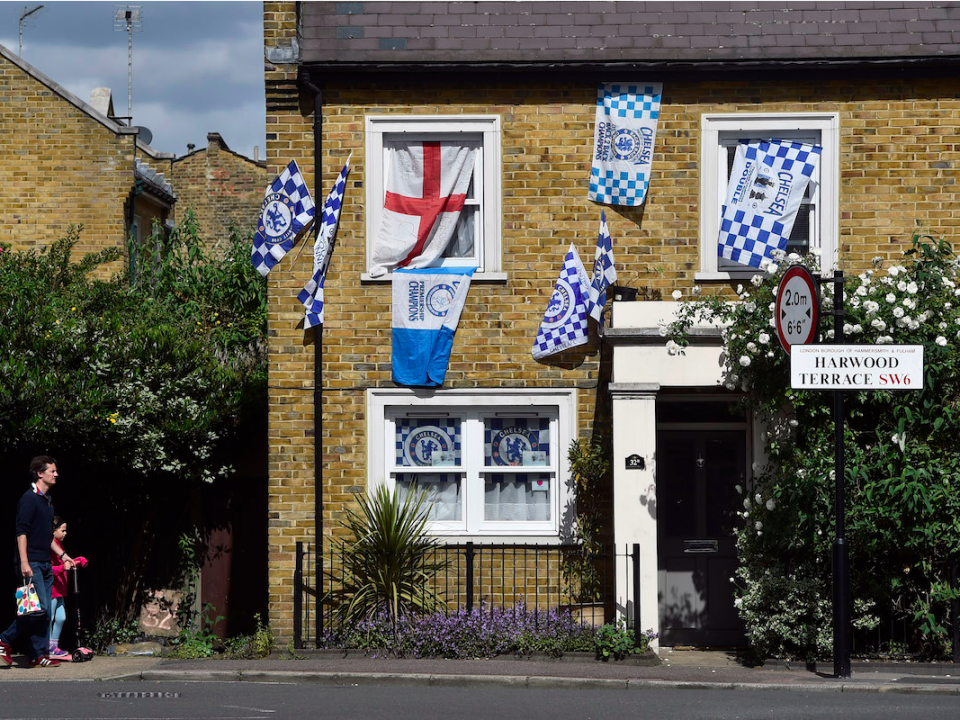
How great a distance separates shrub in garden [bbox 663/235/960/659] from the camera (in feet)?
35.9

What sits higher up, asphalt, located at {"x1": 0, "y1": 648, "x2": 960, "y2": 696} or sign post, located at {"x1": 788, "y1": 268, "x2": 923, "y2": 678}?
sign post, located at {"x1": 788, "y1": 268, "x2": 923, "y2": 678}

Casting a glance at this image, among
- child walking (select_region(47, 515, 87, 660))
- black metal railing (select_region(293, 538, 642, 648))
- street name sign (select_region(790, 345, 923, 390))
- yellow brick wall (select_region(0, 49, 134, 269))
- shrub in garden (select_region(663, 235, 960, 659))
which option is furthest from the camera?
yellow brick wall (select_region(0, 49, 134, 269))

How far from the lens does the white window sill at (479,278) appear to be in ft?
41.9

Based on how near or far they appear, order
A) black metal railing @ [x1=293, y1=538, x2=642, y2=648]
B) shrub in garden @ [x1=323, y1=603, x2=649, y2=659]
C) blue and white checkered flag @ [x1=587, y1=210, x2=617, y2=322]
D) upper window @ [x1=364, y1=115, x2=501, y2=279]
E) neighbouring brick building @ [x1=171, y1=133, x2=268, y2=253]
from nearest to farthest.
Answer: shrub in garden @ [x1=323, y1=603, x2=649, y2=659] → black metal railing @ [x1=293, y1=538, x2=642, y2=648] → blue and white checkered flag @ [x1=587, y1=210, x2=617, y2=322] → upper window @ [x1=364, y1=115, x2=501, y2=279] → neighbouring brick building @ [x1=171, y1=133, x2=268, y2=253]

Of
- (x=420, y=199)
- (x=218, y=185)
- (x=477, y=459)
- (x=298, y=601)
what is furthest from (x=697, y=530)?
(x=218, y=185)

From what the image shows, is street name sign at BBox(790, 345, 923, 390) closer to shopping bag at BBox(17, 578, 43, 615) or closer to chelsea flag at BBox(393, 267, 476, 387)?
chelsea flag at BBox(393, 267, 476, 387)

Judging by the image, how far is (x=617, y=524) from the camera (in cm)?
1193

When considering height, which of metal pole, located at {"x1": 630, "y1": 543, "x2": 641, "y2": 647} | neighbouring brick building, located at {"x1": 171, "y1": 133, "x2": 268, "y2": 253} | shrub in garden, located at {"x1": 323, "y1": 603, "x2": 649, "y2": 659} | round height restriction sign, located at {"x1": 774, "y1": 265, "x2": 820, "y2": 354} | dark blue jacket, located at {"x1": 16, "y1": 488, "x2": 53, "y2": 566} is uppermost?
neighbouring brick building, located at {"x1": 171, "y1": 133, "x2": 268, "y2": 253}

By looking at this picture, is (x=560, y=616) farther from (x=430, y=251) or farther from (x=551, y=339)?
(x=430, y=251)

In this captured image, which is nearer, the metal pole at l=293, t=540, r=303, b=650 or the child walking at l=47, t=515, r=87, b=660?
the child walking at l=47, t=515, r=87, b=660

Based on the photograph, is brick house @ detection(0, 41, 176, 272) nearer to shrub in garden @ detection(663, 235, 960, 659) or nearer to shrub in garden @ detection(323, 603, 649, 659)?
shrub in garden @ detection(323, 603, 649, 659)

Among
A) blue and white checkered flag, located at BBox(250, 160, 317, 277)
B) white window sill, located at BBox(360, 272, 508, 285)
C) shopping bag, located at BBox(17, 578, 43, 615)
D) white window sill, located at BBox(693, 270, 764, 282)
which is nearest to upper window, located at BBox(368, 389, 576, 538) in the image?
white window sill, located at BBox(360, 272, 508, 285)

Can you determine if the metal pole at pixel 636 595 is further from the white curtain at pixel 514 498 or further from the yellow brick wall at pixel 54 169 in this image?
the yellow brick wall at pixel 54 169

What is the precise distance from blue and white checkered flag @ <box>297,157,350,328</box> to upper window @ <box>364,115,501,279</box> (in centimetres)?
33
